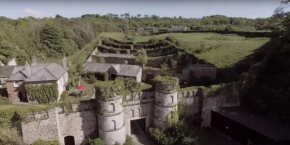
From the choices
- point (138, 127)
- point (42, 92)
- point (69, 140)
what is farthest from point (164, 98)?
point (42, 92)

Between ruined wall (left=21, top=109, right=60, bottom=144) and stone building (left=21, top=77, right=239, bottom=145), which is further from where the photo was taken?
stone building (left=21, top=77, right=239, bottom=145)

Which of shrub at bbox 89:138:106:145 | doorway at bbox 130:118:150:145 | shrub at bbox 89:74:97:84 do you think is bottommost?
doorway at bbox 130:118:150:145

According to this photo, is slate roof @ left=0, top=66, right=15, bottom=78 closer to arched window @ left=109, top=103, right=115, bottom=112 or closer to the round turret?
the round turret

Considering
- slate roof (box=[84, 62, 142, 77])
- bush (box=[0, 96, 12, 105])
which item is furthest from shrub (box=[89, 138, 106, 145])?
slate roof (box=[84, 62, 142, 77])

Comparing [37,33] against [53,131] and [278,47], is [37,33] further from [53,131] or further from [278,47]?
[278,47]

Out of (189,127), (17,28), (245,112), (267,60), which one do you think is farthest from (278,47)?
→ (17,28)

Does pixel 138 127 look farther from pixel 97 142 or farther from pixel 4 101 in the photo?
pixel 4 101
